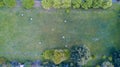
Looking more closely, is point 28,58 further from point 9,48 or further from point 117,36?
point 117,36

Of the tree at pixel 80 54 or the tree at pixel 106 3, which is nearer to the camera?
the tree at pixel 80 54

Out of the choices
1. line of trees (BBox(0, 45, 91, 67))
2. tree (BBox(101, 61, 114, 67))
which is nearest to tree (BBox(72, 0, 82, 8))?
line of trees (BBox(0, 45, 91, 67))

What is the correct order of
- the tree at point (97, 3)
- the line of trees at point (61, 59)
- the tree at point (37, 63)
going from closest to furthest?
the line of trees at point (61, 59)
the tree at point (97, 3)
the tree at point (37, 63)

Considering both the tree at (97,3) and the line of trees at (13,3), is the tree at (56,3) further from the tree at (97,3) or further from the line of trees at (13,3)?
the tree at (97,3)

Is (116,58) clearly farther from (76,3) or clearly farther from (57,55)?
(76,3)

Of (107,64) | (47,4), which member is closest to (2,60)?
(47,4)

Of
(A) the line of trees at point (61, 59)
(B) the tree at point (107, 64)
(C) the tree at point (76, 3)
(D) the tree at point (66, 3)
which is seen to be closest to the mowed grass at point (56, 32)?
(A) the line of trees at point (61, 59)

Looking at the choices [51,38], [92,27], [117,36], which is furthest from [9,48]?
[117,36]
